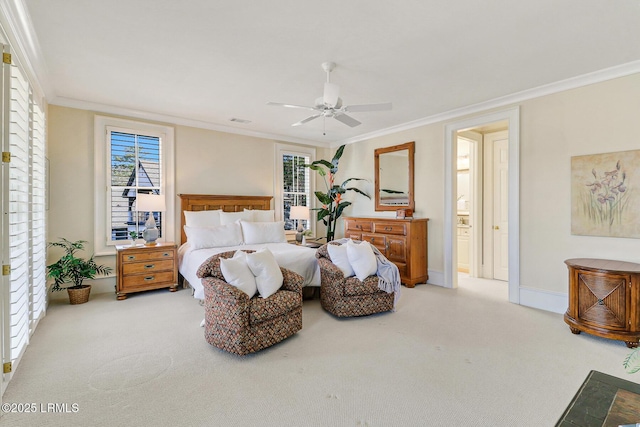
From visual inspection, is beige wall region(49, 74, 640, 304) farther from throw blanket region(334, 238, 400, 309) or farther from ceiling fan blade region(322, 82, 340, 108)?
ceiling fan blade region(322, 82, 340, 108)

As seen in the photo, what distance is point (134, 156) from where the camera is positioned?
16.3ft

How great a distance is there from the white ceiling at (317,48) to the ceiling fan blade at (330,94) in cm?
31

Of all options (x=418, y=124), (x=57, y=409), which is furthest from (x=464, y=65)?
(x=57, y=409)

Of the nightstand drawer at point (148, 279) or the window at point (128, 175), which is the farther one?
the window at point (128, 175)

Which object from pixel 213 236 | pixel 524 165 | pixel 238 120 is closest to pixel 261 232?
pixel 213 236

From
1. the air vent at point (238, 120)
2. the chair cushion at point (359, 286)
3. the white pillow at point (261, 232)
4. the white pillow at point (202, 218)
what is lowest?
the chair cushion at point (359, 286)

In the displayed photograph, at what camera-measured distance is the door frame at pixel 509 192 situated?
420 centimetres

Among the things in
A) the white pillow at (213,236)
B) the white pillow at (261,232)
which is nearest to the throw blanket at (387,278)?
the white pillow at (261,232)

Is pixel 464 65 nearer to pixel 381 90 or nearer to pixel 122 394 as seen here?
pixel 381 90

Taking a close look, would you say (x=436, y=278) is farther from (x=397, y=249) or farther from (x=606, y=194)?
(x=606, y=194)

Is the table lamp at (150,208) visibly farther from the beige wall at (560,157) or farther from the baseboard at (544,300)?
the baseboard at (544,300)

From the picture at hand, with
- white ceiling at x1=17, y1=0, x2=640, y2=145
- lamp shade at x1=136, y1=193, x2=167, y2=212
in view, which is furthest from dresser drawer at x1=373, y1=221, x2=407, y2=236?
lamp shade at x1=136, y1=193, x2=167, y2=212

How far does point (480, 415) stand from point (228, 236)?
12.9 feet

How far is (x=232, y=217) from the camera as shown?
542 cm
